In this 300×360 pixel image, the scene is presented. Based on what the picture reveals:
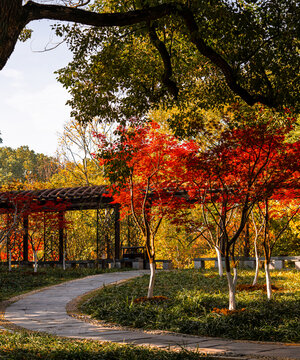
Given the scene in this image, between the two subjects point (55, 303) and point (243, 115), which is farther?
point (55, 303)

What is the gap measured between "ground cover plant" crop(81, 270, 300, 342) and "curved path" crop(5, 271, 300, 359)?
0.44m

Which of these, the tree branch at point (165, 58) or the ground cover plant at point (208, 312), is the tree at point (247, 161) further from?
the tree branch at point (165, 58)

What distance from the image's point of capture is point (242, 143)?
7910 millimetres

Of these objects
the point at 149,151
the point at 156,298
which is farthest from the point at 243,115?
the point at 156,298

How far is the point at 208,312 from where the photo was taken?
7.45 meters

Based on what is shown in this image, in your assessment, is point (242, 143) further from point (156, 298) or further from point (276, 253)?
point (276, 253)

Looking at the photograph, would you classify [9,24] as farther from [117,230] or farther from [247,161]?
[117,230]

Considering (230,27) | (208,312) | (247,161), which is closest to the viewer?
(230,27)

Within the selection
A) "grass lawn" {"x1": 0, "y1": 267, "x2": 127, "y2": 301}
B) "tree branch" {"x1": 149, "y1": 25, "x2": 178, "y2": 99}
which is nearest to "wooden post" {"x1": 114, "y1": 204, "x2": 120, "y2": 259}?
"grass lawn" {"x1": 0, "y1": 267, "x2": 127, "y2": 301}

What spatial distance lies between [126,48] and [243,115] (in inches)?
106

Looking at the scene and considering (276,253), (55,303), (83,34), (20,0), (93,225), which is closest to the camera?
(20,0)

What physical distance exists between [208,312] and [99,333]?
2100mm

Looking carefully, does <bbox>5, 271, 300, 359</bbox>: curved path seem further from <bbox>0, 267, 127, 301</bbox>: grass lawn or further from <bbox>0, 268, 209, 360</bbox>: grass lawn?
<bbox>0, 267, 127, 301</bbox>: grass lawn

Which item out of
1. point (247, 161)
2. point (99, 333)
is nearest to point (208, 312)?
point (99, 333)
